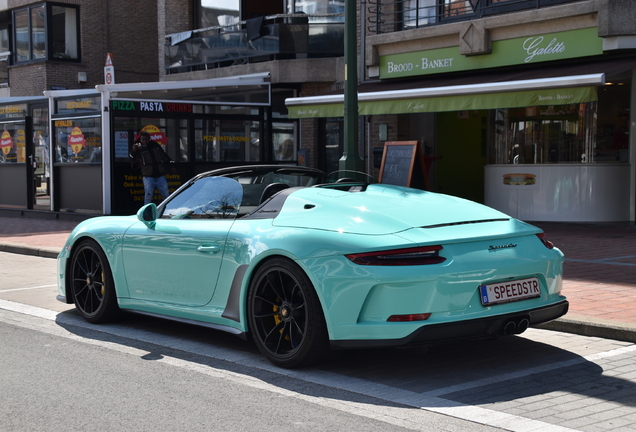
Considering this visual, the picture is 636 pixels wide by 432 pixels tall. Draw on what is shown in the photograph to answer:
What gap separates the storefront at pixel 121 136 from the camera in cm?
1730

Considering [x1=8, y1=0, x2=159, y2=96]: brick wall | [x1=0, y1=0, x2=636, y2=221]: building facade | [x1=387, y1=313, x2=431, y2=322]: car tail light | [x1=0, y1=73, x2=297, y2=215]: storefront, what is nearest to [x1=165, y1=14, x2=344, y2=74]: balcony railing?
[x1=0, y1=0, x2=636, y2=221]: building facade

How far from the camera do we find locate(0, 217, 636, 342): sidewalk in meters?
6.46

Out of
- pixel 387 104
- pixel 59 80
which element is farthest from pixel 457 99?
pixel 59 80

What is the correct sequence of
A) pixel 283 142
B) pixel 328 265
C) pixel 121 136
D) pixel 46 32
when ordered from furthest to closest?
pixel 46 32, pixel 283 142, pixel 121 136, pixel 328 265

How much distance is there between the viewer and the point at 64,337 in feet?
21.7

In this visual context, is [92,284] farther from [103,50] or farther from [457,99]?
[103,50]

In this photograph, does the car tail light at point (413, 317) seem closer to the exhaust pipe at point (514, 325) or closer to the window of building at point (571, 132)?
the exhaust pipe at point (514, 325)

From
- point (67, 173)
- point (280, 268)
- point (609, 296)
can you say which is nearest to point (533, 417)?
point (280, 268)

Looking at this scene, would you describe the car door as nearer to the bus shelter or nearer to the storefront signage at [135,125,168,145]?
the bus shelter

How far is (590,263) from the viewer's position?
9703 millimetres

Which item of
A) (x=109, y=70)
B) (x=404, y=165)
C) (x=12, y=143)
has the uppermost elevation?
(x=109, y=70)

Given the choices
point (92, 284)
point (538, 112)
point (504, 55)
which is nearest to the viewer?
point (92, 284)

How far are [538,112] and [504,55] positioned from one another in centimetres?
124

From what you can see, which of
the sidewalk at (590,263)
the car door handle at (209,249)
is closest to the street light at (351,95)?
the sidewalk at (590,263)
